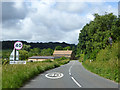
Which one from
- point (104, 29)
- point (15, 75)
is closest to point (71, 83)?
point (15, 75)

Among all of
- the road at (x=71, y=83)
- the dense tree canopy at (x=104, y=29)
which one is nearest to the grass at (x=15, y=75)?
the road at (x=71, y=83)

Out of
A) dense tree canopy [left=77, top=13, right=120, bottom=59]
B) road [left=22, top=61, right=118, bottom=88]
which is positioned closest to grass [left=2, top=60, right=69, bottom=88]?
road [left=22, top=61, right=118, bottom=88]

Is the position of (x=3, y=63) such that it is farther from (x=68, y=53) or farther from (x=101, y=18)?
(x=68, y=53)

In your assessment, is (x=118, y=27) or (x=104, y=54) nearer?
(x=104, y=54)

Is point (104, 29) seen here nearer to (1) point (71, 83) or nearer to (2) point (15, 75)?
(1) point (71, 83)

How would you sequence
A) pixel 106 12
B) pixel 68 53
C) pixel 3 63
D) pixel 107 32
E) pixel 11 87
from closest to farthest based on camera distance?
1. pixel 11 87
2. pixel 3 63
3. pixel 107 32
4. pixel 106 12
5. pixel 68 53

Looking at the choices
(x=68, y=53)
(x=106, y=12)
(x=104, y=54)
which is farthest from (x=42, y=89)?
(x=68, y=53)

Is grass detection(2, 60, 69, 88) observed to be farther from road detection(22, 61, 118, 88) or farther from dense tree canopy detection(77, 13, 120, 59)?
dense tree canopy detection(77, 13, 120, 59)

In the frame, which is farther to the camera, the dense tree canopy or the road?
the dense tree canopy

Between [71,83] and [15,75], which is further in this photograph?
[71,83]

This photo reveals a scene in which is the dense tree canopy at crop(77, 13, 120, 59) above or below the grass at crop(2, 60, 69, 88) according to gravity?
above

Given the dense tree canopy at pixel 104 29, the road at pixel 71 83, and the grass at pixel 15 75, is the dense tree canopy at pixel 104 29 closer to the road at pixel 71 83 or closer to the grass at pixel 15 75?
the road at pixel 71 83

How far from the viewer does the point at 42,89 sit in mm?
9523

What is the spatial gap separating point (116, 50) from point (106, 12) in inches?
642
